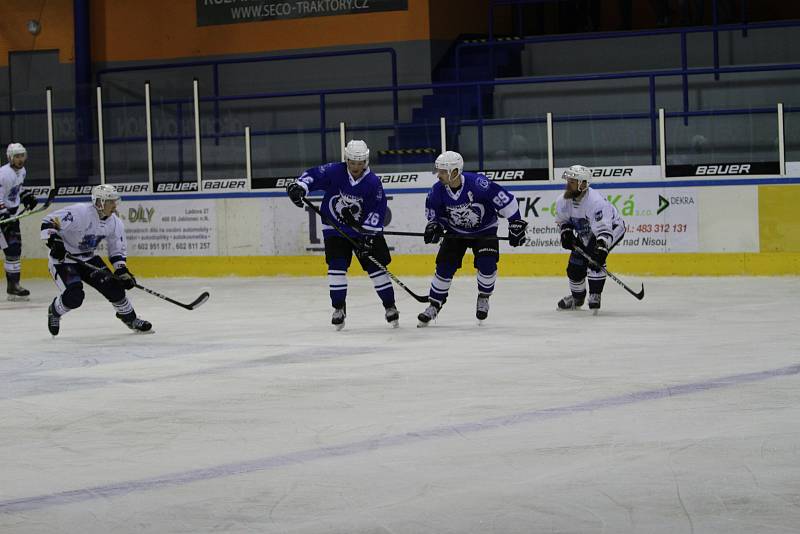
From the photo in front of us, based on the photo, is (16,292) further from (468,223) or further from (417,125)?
(468,223)

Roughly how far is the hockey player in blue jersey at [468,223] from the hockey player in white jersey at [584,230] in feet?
2.82

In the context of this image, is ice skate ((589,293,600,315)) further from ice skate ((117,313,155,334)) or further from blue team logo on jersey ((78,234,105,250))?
blue team logo on jersey ((78,234,105,250))

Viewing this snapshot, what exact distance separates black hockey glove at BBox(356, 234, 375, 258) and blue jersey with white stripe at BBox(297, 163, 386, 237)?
53mm

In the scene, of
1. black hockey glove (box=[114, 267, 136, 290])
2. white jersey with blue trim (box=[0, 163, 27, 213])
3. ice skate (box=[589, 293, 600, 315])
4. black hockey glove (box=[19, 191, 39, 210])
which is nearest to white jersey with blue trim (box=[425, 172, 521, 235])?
ice skate (box=[589, 293, 600, 315])

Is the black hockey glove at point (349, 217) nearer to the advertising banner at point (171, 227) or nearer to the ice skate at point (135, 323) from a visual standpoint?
the ice skate at point (135, 323)

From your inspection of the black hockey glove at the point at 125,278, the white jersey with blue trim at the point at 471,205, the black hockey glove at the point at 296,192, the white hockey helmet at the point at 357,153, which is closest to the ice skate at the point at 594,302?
the white jersey with blue trim at the point at 471,205

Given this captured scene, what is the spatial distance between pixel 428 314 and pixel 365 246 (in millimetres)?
713

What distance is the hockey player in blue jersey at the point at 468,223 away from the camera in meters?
11.0

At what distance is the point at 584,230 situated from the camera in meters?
12.0

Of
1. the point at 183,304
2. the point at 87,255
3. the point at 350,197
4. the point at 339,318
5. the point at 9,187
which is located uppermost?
the point at 9,187

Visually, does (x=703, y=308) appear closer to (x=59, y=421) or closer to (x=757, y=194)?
(x=757, y=194)

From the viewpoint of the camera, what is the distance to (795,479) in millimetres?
4867

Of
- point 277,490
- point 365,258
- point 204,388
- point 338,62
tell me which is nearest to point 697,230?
point 365,258

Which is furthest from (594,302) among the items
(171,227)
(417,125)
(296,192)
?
(171,227)
